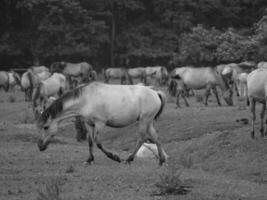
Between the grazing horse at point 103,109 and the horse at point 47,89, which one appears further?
the horse at point 47,89

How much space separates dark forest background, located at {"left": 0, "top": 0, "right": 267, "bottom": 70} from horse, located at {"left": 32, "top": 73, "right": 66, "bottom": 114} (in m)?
22.5

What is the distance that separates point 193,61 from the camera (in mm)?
51750

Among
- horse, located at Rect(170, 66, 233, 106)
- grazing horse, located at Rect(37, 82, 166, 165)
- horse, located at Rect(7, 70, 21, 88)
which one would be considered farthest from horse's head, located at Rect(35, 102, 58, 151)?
horse, located at Rect(7, 70, 21, 88)

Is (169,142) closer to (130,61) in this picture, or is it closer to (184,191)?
(184,191)

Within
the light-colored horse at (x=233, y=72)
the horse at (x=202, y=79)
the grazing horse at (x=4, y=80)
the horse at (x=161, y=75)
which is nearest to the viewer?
the horse at (x=202, y=79)

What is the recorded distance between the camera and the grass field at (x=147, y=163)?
10.5m

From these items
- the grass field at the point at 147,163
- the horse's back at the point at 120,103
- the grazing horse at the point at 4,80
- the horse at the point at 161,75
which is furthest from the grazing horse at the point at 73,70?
the horse's back at the point at 120,103

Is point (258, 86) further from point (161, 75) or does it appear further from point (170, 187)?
point (161, 75)

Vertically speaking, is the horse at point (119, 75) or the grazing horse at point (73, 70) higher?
the grazing horse at point (73, 70)

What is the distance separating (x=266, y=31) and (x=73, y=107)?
81.0 ft

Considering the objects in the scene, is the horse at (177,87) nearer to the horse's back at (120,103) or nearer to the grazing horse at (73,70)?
the horse's back at (120,103)

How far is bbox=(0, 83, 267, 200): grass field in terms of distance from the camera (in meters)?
10.5

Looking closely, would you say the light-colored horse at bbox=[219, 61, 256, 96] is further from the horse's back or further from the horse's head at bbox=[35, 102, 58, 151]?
the horse's head at bbox=[35, 102, 58, 151]

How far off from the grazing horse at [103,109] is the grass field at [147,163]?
1.90 ft
